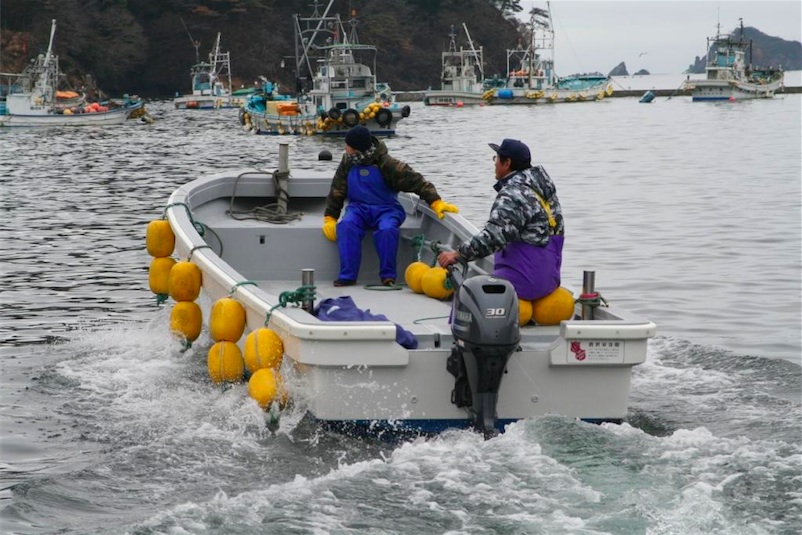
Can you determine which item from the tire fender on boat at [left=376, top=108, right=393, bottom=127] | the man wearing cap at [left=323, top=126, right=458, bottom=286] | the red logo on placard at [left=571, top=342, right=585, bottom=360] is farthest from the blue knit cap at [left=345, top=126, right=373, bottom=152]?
the tire fender on boat at [left=376, top=108, right=393, bottom=127]

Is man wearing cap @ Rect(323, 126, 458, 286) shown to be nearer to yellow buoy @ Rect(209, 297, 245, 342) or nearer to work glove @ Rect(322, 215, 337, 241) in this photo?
work glove @ Rect(322, 215, 337, 241)

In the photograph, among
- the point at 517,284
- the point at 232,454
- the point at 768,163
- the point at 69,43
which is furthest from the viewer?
the point at 69,43

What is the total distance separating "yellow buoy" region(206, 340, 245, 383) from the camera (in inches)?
319

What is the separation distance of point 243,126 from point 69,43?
37422mm

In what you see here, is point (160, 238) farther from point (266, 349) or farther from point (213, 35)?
point (213, 35)

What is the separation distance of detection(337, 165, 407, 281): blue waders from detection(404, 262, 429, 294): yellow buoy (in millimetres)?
322

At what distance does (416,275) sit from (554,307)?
235cm

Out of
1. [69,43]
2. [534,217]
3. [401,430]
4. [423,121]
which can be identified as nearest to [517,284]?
[534,217]

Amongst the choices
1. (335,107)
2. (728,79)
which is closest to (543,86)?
(728,79)

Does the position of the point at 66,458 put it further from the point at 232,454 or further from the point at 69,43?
the point at 69,43

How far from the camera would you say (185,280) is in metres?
9.27

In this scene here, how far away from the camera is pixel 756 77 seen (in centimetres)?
9506

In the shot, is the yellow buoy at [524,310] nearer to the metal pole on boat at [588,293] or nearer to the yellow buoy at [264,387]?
the metal pole on boat at [588,293]

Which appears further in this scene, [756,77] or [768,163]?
[756,77]
